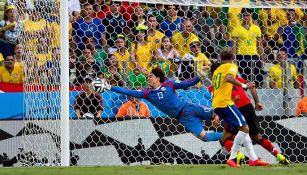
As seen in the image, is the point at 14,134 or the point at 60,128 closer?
the point at 60,128

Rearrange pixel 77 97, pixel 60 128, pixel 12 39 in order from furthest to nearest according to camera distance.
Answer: pixel 12 39
pixel 77 97
pixel 60 128

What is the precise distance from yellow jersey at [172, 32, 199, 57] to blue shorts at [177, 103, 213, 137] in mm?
903

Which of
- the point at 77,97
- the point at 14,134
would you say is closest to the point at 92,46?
the point at 77,97

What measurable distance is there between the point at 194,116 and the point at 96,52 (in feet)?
6.23

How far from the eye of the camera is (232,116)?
1188 cm

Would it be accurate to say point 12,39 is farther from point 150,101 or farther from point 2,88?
point 150,101

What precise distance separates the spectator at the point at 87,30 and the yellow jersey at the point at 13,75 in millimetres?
968

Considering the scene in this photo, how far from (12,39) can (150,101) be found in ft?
8.70

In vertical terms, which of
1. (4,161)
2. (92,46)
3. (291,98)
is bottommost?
(4,161)

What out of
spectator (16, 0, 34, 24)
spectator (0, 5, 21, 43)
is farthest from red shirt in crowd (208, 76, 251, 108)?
spectator (0, 5, 21, 43)

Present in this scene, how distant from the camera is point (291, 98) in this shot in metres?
14.1

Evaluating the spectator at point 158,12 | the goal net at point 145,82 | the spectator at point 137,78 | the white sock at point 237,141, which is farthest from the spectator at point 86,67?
the white sock at point 237,141

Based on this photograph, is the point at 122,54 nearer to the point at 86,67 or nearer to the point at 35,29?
Answer: the point at 86,67

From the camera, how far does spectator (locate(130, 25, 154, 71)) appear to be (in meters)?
14.3
